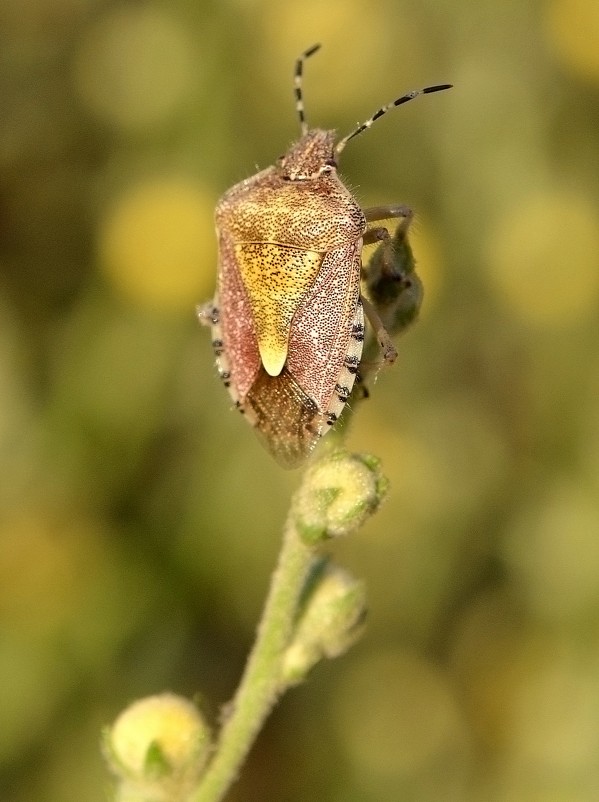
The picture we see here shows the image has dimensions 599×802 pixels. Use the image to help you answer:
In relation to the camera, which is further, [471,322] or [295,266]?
[471,322]

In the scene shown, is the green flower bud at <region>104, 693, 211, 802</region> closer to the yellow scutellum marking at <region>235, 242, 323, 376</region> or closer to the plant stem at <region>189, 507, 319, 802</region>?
the plant stem at <region>189, 507, 319, 802</region>

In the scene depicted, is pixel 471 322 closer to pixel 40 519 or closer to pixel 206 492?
pixel 206 492

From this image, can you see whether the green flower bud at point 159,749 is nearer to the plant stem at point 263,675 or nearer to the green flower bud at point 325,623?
the plant stem at point 263,675

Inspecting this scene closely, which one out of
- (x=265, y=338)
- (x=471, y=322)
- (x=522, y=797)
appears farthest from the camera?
(x=471, y=322)

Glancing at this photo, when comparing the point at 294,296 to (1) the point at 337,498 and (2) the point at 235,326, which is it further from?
(1) the point at 337,498

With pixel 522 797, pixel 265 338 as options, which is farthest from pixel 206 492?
pixel 265 338
